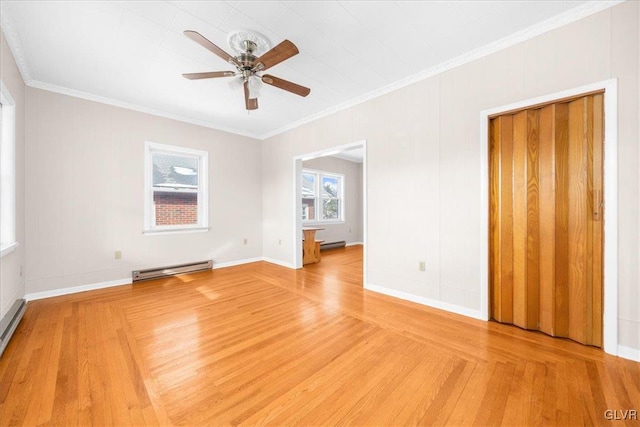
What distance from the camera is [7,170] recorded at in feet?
8.46

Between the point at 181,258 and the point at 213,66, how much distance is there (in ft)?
10.4

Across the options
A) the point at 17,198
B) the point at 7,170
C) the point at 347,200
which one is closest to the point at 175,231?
the point at 17,198

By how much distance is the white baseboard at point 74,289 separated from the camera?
3185 mm

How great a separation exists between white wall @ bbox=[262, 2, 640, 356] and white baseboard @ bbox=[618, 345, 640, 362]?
0.09 ft

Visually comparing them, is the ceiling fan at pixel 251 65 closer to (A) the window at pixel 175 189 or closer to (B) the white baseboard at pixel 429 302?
(A) the window at pixel 175 189

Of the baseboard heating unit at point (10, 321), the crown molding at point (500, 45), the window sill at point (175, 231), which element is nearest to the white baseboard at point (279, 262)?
the window sill at point (175, 231)

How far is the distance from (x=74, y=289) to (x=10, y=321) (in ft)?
4.09

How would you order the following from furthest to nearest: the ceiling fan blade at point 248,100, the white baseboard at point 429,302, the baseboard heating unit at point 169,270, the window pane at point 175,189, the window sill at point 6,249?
the window pane at point 175,189, the baseboard heating unit at point 169,270, the white baseboard at point 429,302, the ceiling fan blade at point 248,100, the window sill at point 6,249

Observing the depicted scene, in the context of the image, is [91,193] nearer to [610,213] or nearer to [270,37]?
[270,37]

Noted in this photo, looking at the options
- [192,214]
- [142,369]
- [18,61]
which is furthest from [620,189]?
[18,61]

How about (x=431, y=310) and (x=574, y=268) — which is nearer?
(x=574, y=268)

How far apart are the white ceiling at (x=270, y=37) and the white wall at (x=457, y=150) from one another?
0.19m

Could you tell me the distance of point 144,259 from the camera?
4070 millimetres

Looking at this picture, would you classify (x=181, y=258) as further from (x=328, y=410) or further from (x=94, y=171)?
(x=328, y=410)
